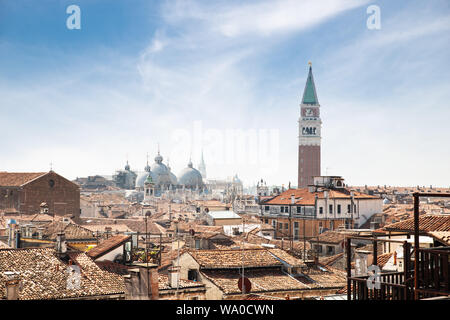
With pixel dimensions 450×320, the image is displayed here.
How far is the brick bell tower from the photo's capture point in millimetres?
59397

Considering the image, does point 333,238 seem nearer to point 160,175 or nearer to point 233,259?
point 233,259

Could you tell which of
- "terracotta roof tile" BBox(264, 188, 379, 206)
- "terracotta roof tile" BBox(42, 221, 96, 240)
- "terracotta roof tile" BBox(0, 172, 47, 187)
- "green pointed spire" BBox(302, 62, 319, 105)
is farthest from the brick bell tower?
"terracotta roof tile" BBox(42, 221, 96, 240)

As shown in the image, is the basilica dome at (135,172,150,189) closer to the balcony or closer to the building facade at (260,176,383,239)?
the building facade at (260,176,383,239)

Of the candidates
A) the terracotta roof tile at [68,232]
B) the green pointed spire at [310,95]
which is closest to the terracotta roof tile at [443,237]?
the terracotta roof tile at [68,232]

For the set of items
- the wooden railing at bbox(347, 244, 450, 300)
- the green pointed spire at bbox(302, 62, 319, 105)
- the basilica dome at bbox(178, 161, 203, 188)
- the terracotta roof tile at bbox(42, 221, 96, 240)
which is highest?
the green pointed spire at bbox(302, 62, 319, 105)

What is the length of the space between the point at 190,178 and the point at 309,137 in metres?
28.6

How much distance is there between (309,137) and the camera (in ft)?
203

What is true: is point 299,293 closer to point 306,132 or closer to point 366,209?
point 366,209

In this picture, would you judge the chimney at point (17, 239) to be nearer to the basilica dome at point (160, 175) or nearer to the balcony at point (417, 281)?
the balcony at point (417, 281)

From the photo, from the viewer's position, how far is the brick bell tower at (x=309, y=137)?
2338 inches

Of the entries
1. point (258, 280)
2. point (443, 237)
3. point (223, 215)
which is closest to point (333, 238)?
point (258, 280)

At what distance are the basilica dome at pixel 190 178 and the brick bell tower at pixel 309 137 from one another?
88.7ft

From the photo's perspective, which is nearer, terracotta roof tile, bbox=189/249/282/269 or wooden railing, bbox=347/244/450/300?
wooden railing, bbox=347/244/450/300

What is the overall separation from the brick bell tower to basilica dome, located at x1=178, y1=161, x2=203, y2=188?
27.0 meters
